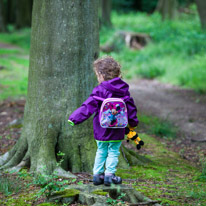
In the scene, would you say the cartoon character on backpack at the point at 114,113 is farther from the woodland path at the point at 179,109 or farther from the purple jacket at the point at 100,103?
the woodland path at the point at 179,109

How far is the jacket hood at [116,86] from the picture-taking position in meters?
3.64

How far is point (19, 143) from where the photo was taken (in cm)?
486

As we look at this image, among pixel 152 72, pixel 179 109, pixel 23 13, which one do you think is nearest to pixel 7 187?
pixel 179 109

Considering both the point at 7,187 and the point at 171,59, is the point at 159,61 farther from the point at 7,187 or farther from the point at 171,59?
the point at 7,187

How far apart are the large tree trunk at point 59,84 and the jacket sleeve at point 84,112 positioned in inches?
40.7

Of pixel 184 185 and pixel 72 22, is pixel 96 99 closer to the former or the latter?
pixel 72 22

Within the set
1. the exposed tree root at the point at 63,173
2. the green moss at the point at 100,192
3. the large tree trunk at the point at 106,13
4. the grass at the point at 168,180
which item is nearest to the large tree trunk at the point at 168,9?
the large tree trunk at the point at 106,13

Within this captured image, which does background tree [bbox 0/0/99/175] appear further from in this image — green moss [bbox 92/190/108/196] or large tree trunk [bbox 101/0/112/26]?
large tree trunk [bbox 101/0/112/26]

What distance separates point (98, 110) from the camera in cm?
370

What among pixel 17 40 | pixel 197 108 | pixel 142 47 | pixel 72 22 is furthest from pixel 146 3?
pixel 72 22

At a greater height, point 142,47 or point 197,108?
point 142,47

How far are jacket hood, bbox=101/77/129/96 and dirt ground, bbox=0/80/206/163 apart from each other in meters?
2.90

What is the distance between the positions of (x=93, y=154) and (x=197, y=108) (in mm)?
6198

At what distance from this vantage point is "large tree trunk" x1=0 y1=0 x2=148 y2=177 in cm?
450
